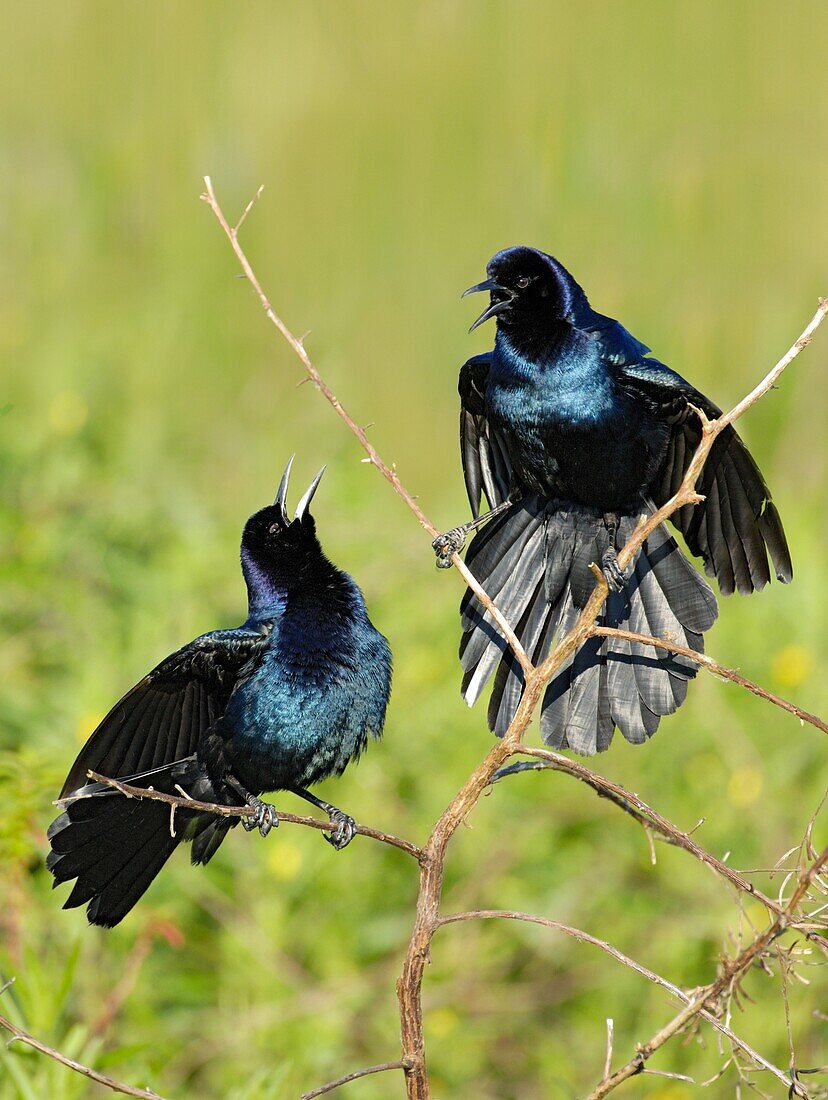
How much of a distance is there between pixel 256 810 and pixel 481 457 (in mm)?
1257

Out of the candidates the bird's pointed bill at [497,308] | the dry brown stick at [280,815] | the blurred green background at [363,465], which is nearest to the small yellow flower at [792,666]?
the blurred green background at [363,465]

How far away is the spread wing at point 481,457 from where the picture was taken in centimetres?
348

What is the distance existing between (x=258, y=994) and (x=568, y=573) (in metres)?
1.70

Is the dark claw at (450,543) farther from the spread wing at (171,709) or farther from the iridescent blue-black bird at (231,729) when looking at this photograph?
the spread wing at (171,709)

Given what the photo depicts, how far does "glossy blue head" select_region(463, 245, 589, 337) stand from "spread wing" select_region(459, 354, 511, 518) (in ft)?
1.10

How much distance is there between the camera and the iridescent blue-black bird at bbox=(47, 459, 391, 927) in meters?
2.63

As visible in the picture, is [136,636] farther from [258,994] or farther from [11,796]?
[11,796]

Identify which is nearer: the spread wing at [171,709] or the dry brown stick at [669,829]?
the dry brown stick at [669,829]

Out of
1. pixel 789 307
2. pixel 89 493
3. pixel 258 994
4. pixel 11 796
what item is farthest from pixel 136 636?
pixel 789 307

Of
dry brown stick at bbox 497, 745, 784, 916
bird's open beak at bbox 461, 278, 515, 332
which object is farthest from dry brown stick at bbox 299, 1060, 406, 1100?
bird's open beak at bbox 461, 278, 515, 332

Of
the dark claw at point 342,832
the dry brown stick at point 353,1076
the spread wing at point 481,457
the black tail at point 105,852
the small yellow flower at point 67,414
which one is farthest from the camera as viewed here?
the small yellow flower at point 67,414

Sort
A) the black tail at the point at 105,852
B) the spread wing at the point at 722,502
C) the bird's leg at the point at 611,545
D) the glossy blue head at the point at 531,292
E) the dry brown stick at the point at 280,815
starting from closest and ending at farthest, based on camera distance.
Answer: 1. the dry brown stick at the point at 280,815
2. the black tail at the point at 105,852
3. the spread wing at the point at 722,502
4. the glossy blue head at the point at 531,292
5. the bird's leg at the point at 611,545

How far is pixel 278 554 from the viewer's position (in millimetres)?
3156

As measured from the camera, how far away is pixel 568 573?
3330 millimetres
